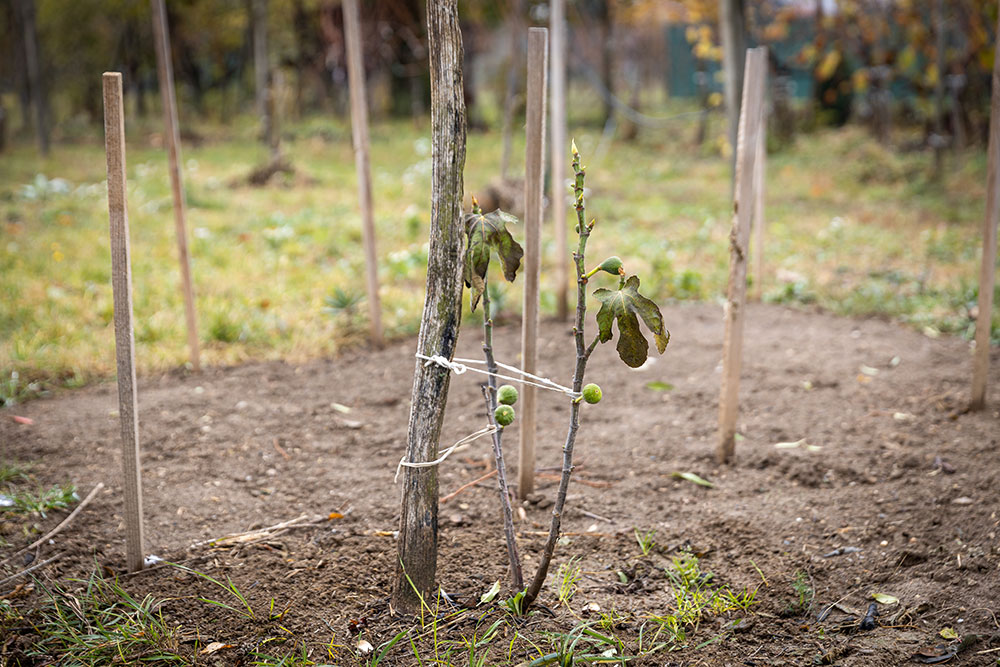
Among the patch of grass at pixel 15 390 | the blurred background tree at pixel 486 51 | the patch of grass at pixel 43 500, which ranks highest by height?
the blurred background tree at pixel 486 51

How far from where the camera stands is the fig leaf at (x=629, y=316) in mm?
1580

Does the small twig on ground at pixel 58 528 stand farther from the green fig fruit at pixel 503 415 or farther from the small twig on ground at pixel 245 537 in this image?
the green fig fruit at pixel 503 415

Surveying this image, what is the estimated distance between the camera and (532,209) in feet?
7.34

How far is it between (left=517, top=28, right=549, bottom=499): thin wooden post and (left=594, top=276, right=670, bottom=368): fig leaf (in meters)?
0.55

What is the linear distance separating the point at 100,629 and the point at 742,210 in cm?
209

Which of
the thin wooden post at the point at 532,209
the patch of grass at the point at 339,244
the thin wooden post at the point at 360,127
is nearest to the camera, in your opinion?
the thin wooden post at the point at 532,209

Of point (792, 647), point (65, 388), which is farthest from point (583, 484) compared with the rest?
point (65, 388)

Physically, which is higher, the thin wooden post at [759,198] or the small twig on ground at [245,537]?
the thin wooden post at [759,198]

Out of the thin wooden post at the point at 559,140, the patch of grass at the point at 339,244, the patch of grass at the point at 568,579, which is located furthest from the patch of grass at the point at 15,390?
the patch of grass at the point at 568,579

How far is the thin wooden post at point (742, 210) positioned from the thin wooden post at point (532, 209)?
0.70 m

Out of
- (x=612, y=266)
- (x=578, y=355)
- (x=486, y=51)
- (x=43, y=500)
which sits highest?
(x=486, y=51)

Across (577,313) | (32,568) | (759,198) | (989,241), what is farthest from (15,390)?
(989,241)

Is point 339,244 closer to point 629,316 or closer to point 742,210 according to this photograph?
point 742,210

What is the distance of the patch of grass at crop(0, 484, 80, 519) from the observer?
2369 mm
